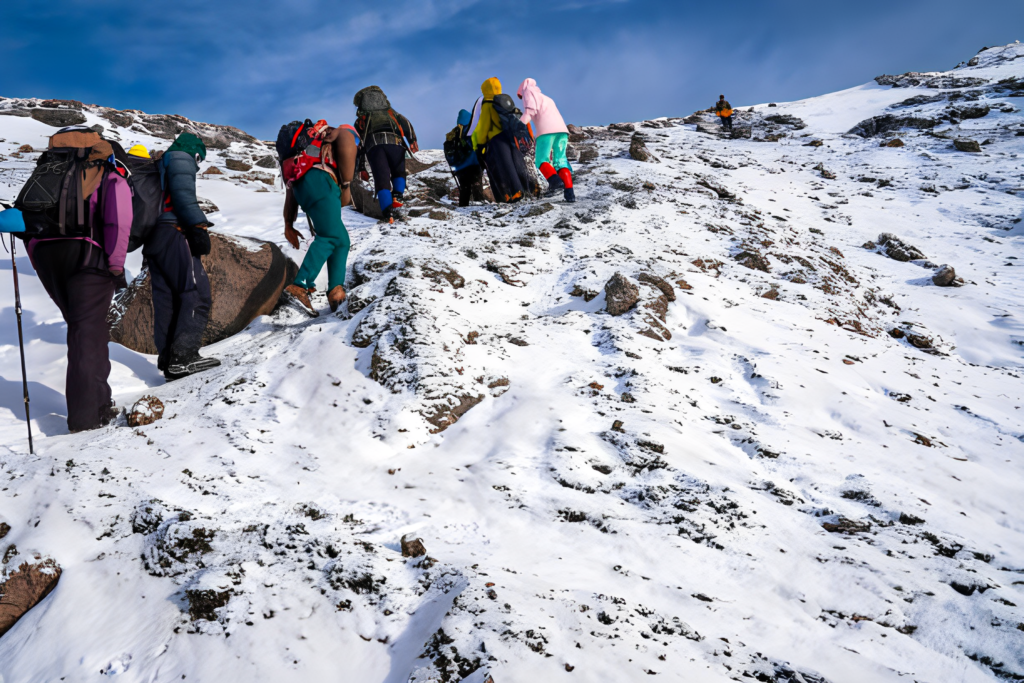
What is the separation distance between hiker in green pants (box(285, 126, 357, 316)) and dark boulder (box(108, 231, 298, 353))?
359mm

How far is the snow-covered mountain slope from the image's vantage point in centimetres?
212

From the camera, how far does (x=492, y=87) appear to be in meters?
8.59

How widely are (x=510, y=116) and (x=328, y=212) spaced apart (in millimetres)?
4531

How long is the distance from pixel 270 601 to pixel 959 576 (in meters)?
3.24

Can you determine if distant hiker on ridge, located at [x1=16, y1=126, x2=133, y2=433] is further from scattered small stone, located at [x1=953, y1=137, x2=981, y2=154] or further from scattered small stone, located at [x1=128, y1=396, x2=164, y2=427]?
scattered small stone, located at [x1=953, y1=137, x2=981, y2=154]

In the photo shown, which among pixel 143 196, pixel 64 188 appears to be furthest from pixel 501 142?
pixel 64 188

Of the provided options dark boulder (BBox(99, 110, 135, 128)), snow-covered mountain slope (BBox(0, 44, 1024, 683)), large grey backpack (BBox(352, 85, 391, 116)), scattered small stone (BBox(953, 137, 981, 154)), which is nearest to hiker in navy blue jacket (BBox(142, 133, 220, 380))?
snow-covered mountain slope (BBox(0, 44, 1024, 683))

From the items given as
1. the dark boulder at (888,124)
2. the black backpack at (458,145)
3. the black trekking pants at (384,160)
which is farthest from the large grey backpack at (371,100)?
the dark boulder at (888,124)

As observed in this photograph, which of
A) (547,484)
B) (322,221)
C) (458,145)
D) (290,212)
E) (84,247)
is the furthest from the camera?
(458,145)

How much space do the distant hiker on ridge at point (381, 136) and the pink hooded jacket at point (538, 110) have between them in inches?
76.7

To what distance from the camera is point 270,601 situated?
2.26 metres

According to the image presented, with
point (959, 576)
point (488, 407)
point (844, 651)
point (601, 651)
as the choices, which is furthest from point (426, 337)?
point (959, 576)

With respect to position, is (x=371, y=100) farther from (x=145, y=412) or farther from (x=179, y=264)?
(x=145, y=412)

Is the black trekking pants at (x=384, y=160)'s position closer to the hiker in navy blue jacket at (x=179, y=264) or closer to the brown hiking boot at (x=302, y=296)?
the brown hiking boot at (x=302, y=296)
